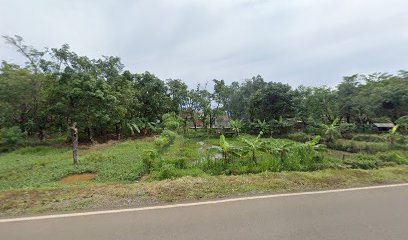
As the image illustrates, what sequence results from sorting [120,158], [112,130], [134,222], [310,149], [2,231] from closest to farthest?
1. [2,231]
2. [134,222]
3. [310,149]
4. [120,158]
5. [112,130]

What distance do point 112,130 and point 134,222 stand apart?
21.8 meters

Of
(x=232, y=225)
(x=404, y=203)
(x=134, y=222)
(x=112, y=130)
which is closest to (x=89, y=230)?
(x=134, y=222)

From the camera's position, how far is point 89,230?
3.37m

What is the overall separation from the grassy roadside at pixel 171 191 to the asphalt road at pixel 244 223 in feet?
1.47

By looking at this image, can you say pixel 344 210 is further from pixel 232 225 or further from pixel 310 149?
pixel 310 149

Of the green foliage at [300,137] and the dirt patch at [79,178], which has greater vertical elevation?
the dirt patch at [79,178]

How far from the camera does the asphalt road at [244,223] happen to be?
127 inches

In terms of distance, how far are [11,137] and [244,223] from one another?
2007cm

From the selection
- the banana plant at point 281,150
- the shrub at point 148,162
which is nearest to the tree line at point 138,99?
the shrub at point 148,162

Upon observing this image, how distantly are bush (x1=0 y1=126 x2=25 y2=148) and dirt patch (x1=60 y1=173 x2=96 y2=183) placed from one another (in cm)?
1168

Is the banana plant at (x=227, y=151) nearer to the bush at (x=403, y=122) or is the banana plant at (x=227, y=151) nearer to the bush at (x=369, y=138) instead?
the bush at (x=403, y=122)

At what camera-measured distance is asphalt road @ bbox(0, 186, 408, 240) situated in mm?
3225

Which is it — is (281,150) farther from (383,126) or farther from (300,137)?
(383,126)

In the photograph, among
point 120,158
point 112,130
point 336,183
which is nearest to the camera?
point 336,183
